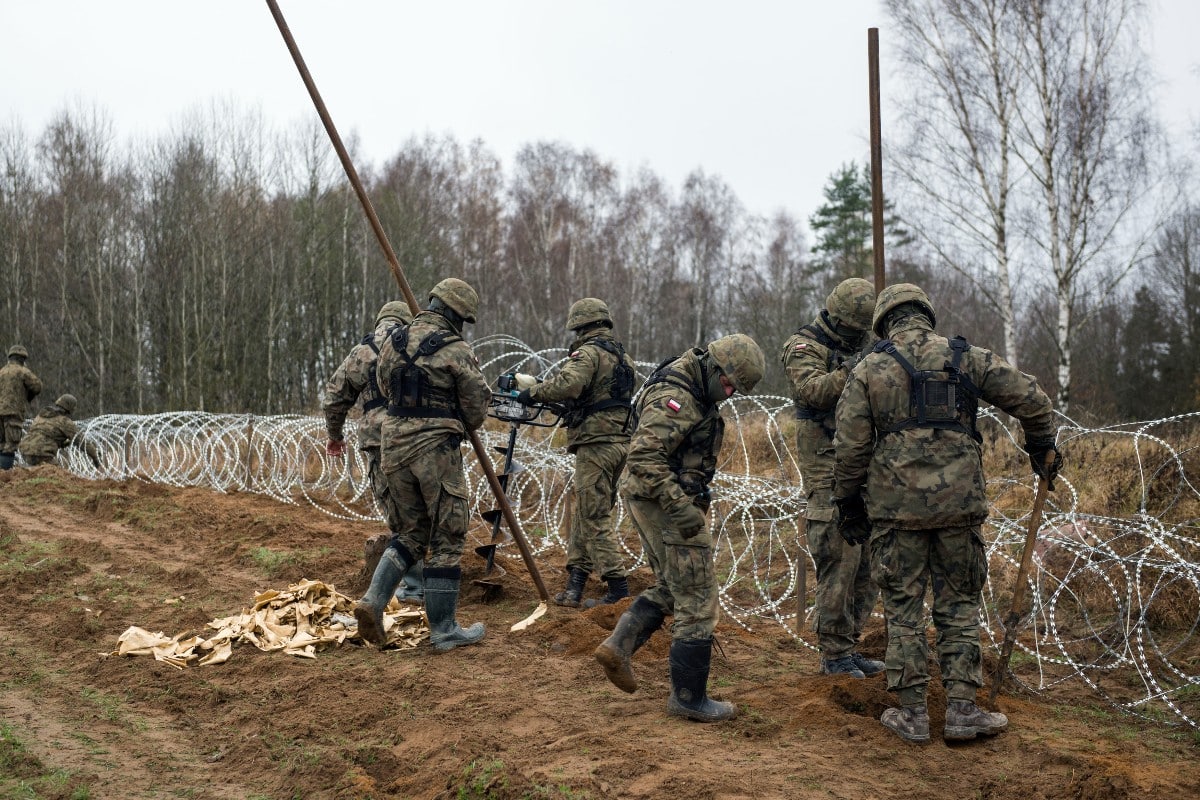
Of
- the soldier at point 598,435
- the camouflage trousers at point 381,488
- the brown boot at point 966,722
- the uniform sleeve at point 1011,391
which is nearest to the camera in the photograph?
the brown boot at point 966,722

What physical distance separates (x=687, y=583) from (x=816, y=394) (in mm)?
1306

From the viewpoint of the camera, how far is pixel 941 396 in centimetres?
435

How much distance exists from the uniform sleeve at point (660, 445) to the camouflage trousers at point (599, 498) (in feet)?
7.38

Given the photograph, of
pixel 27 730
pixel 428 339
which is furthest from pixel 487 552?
pixel 27 730

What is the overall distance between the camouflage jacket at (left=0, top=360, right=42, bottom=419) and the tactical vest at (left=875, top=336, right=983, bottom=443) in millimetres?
16637

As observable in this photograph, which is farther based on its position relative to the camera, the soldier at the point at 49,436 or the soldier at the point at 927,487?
the soldier at the point at 49,436

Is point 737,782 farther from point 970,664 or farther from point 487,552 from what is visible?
point 487,552

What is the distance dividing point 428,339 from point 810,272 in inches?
1205

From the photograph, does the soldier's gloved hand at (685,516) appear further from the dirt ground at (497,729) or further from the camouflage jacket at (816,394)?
the camouflage jacket at (816,394)

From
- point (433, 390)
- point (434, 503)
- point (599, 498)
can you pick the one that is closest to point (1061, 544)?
point (599, 498)

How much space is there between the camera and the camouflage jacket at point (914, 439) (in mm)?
4285

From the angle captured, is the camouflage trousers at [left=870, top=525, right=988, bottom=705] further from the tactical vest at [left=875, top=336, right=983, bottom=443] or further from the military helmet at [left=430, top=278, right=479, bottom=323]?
the military helmet at [left=430, top=278, right=479, bottom=323]

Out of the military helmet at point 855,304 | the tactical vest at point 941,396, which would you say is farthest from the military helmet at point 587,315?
the tactical vest at point 941,396

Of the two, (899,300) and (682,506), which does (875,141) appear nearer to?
(899,300)
